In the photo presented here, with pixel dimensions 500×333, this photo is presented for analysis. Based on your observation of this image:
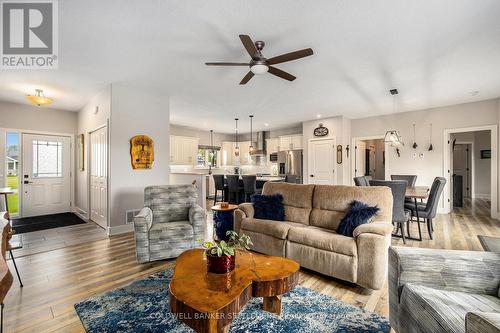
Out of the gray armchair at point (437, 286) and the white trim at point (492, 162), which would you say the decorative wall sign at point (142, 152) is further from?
the white trim at point (492, 162)

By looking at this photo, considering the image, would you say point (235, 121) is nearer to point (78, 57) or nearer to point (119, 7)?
point (78, 57)

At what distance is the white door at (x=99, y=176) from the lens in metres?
4.32

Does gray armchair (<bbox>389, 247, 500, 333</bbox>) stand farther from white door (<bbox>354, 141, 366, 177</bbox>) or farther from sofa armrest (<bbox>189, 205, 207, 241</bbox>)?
white door (<bbox>354, 141, 366, 177</bbox>)

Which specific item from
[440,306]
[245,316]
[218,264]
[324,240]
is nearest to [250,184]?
[324,240]

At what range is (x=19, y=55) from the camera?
3092mm

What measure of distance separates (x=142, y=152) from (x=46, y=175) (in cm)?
327

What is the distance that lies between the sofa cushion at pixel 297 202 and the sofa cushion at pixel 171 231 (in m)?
1.35

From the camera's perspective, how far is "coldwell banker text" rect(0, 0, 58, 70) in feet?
7.25

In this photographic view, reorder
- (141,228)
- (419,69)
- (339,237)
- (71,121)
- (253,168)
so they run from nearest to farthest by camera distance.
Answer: (339,237), (141,228), (419,69), (71,121), (253,168)

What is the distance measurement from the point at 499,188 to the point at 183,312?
7.01m

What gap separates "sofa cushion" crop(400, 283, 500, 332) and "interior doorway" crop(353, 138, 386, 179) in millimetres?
6119

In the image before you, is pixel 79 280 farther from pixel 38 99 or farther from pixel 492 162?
pixel 492 162

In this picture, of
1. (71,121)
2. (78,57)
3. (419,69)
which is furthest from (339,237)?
(71,121)

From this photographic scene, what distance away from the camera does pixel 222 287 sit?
1.52 m
